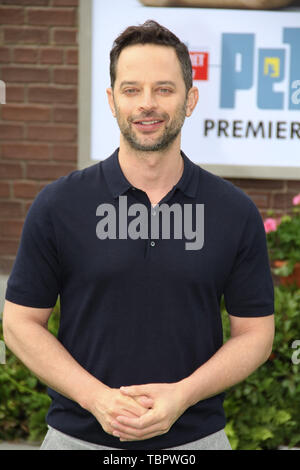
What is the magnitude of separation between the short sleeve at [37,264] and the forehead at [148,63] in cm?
49

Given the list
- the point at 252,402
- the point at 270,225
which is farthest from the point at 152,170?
the point at 270,225

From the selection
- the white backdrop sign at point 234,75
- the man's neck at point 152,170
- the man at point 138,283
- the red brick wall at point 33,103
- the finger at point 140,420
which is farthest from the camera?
the red brick wall at point 33,103

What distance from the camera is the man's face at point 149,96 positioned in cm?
237

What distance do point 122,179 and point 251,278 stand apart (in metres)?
0.57

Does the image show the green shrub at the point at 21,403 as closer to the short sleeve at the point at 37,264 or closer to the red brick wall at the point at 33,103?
the red brick wall at the point at 33,103

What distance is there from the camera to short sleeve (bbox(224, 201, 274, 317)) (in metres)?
2.50

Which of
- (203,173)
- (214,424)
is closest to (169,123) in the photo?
(203,173)

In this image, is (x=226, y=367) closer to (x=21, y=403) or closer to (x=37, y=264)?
(x=37, y=264)

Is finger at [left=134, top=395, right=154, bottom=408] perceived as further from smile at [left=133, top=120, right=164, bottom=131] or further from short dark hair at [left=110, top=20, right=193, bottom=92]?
short dark hair at [left=110, top=20, right=193, bottom=92]

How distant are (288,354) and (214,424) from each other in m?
1.95

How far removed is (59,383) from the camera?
238 centimetres

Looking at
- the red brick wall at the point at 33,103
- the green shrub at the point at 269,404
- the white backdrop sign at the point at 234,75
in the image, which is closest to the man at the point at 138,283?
the green shrub at the point at 269,404

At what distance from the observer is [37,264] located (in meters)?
2.41

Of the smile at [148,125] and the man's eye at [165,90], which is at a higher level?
the man's eye at [165,90]
